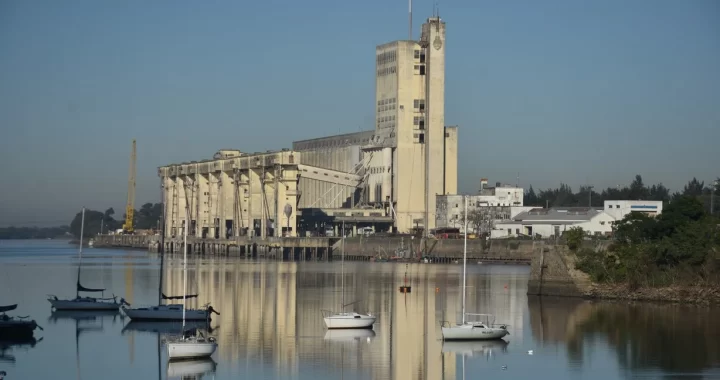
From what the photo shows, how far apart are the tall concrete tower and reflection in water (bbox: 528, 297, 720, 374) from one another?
75814mm

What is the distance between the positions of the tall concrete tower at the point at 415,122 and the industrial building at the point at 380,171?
120mm

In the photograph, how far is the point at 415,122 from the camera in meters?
139

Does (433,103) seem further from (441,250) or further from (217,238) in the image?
(217,238)

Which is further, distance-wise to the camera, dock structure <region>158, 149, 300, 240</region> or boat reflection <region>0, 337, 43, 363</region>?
dock structure <region>158, 149, 300, 240</region>

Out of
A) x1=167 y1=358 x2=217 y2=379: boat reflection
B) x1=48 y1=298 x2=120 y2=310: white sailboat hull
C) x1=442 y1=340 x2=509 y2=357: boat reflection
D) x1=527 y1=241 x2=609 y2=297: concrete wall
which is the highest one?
x1=527 y1=241 x2=609 y2=297: concrete wall

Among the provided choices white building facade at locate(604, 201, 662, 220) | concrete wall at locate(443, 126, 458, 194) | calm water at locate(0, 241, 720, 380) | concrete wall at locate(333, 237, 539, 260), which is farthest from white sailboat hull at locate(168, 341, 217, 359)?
concrete wall at locate(443, 126, 458, 194)

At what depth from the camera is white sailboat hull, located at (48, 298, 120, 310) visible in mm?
62562

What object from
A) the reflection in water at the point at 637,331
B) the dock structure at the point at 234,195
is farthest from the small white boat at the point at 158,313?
the dock structure at the point at 234,195

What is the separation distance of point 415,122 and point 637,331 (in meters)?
90.2

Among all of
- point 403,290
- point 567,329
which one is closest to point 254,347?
point 567,329

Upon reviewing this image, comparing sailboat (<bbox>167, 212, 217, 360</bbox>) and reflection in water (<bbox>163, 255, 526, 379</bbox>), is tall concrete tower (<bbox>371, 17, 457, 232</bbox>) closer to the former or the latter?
reflection in water (<bbox>163, 255, 526, 379</bbox>)

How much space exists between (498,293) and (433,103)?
2677 inches

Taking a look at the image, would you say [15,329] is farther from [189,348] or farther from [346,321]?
[346,321]

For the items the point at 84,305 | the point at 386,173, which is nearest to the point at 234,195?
the point at 386,173
